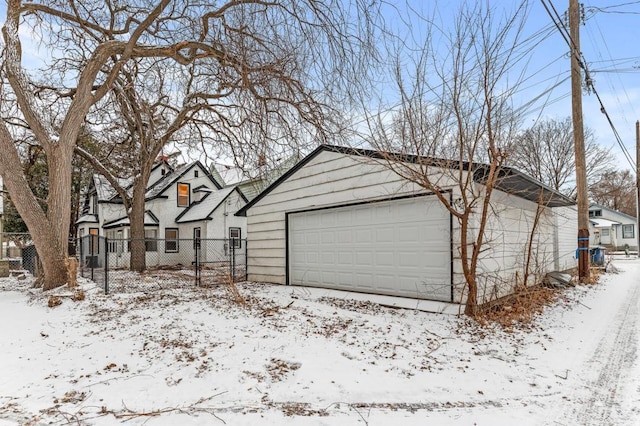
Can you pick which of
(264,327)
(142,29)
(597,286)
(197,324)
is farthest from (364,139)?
(597,286)

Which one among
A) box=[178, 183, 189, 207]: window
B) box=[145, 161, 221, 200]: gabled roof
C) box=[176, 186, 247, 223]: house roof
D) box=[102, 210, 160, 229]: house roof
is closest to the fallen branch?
box=[176, 186, 247, 223]: house roof

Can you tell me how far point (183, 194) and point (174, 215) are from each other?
1.27 meters

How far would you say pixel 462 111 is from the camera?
213 inches

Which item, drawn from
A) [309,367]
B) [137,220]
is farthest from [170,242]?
[309,367]

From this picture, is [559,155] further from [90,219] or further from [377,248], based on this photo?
[90,219]

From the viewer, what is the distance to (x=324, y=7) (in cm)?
564

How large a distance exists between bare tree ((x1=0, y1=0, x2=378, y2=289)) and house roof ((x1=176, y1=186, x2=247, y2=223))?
29.4 feet

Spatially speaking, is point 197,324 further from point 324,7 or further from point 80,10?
point 80,10

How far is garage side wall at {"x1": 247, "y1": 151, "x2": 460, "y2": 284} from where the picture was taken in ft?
23.7

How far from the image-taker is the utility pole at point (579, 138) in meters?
9.74

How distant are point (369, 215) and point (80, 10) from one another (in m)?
7.68

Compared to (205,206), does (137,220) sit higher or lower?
lower

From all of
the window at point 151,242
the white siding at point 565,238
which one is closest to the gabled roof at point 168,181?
the window at point 151,242

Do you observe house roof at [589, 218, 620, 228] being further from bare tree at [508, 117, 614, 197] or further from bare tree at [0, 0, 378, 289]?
bare tree at [0, 0, 378, 289]
